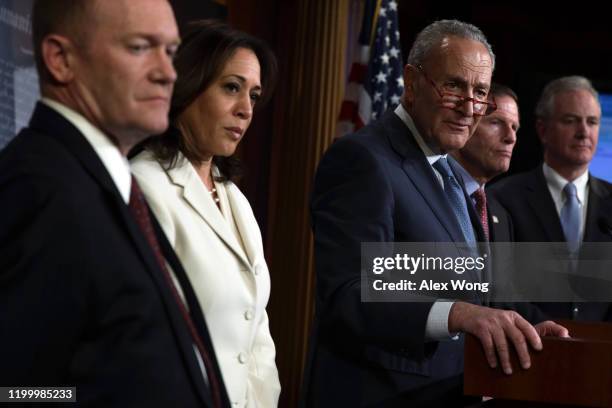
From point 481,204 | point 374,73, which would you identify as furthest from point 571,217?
point 374,73

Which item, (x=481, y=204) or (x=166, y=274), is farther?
(x=481, y=204)

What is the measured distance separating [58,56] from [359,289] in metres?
1.08

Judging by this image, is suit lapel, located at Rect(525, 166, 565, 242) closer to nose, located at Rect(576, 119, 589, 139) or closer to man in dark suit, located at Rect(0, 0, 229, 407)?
nose, located at Rect(576, 119, 589, 139)

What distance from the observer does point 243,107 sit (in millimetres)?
2416

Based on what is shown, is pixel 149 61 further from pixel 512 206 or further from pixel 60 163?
pixel 512 206

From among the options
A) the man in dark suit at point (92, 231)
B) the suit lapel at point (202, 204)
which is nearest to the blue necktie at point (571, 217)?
the suit lapel at point (202, 204)

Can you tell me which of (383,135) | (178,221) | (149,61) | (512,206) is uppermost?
(149,61)

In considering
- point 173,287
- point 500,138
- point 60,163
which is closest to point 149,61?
point 60,163

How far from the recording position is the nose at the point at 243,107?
7.91ft

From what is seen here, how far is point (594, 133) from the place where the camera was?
15.5 ft

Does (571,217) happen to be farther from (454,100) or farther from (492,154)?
(454,100)

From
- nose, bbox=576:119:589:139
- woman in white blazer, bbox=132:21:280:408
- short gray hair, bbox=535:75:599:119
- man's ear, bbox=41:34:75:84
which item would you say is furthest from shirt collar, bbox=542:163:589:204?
man's ear, bbox=41:34:75:84

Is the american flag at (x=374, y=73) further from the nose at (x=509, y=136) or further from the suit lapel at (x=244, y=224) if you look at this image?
the suit lapel at (x=244, y=224)

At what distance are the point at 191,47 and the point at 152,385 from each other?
47.0 inches
